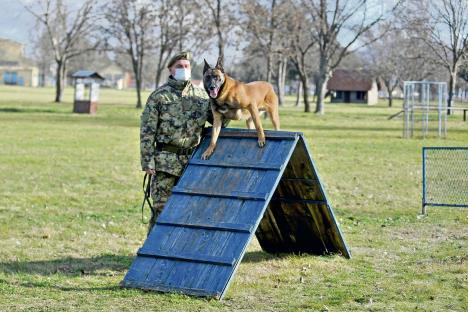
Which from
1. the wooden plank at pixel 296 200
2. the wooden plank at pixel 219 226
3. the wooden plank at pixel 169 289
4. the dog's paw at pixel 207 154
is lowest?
the wooden plank at pixel 169 289

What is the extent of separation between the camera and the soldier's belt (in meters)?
9.06

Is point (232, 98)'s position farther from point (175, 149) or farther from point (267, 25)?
point (267, 25)

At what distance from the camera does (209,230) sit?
8070 mm

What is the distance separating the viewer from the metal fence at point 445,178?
46.7 ft

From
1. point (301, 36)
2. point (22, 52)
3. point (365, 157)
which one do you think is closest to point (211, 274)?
point (365, 157)

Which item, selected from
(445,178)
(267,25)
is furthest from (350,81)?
(445,178)

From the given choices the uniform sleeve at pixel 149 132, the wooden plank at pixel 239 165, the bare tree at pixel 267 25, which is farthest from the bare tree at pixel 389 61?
the wooden plank at pixel 239 165

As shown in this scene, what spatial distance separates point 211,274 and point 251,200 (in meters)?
0.86

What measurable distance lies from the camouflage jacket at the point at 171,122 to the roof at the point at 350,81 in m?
96.2

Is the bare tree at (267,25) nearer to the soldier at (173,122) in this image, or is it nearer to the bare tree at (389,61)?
the bare tree at (389,61)

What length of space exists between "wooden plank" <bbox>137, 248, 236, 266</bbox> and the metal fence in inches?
266

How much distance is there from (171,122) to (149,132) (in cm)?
26

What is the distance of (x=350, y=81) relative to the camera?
345 ft

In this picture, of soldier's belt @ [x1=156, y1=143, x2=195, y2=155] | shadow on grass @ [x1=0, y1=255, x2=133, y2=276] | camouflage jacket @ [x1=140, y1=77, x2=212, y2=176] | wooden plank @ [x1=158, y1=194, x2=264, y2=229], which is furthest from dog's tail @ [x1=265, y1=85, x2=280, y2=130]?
shadow on grass @ [x1=0, y1=255, x2=133, y2=276]
